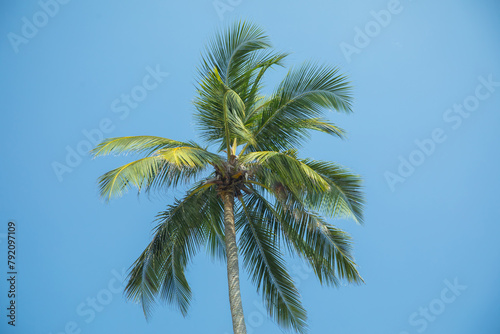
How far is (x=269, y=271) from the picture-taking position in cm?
1427

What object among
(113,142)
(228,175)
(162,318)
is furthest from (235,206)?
(162,318)

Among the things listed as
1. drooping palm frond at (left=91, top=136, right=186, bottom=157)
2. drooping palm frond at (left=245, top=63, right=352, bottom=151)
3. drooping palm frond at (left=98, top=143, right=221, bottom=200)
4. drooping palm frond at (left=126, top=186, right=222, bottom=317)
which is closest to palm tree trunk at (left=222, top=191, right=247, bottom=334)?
drooping palm frond at (left=126, top=186, right=222, bottom=317)

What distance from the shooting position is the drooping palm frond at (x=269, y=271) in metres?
14.0

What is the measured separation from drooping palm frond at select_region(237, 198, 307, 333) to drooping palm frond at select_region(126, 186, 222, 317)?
84cm

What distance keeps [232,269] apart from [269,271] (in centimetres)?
122

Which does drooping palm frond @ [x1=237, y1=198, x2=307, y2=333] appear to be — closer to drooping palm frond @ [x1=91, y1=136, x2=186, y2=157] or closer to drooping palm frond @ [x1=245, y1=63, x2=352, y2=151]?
drooping palm frond @ [x1=245, y1=63, x2=352, y2=151]

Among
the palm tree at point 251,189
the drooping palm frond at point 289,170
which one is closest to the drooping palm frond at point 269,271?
the palm tree at point 251,189

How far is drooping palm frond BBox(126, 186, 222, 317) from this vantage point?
13883 millimetres

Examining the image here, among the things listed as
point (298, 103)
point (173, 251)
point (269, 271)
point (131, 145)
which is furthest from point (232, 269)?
point (298, 103)

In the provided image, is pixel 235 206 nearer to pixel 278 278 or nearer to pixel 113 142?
pixel 278 278

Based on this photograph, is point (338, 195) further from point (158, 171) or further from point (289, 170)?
point (158, 171)

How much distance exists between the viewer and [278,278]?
1417cm

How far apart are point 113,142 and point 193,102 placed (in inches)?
94.4

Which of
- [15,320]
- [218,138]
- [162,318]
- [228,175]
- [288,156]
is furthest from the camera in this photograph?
[162,318]
